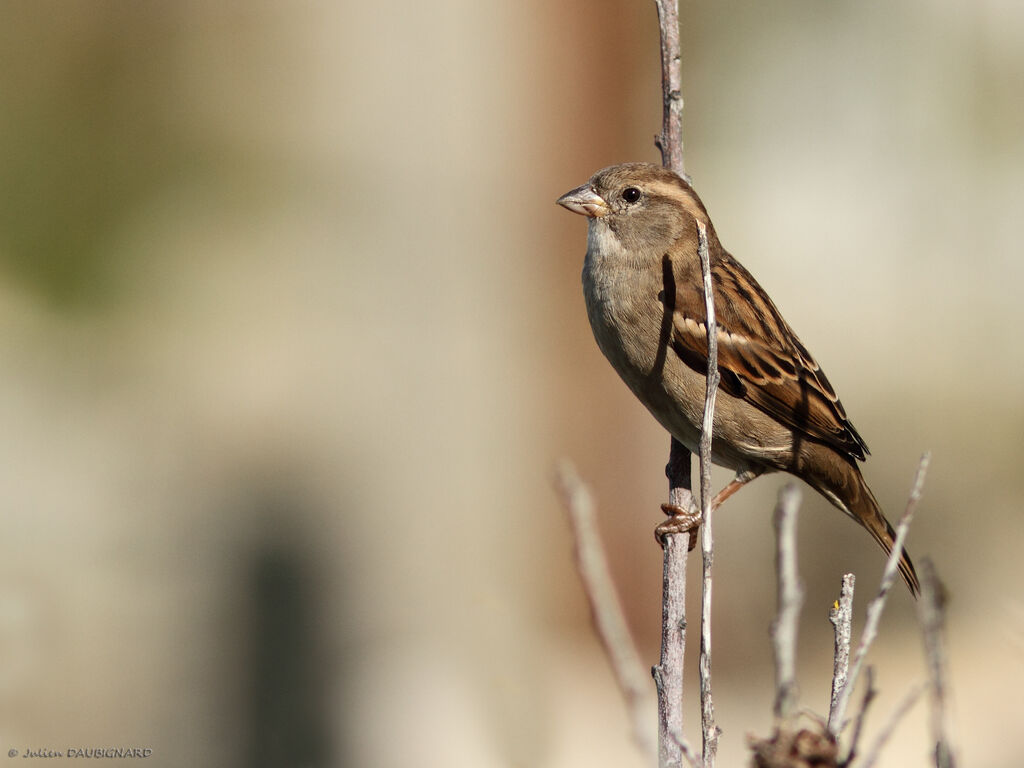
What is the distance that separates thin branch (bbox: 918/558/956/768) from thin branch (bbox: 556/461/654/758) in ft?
1.09

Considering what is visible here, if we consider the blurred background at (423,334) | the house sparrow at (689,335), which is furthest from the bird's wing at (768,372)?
the blurred background at (423,334)

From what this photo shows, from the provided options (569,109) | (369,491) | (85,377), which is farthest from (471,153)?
(85,377)

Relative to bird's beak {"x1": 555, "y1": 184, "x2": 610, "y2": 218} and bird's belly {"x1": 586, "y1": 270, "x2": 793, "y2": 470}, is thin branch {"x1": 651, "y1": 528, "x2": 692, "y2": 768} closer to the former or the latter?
bird's belly {"x1": 586, "y1": 270, "x2": 793, "y2": 470}

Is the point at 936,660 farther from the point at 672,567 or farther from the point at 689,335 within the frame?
the point at 689,335

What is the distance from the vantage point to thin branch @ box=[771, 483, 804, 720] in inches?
55.2

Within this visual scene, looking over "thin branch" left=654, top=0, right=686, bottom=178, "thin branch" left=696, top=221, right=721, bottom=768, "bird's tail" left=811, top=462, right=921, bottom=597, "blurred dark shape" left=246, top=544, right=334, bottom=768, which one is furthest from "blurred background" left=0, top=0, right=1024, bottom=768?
"thin branch" left=696, top=221, right=721, bottom=768

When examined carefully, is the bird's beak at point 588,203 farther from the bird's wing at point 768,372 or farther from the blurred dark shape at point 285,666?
the blurred dark shape at point 285,666

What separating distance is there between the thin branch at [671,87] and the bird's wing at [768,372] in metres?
0.40

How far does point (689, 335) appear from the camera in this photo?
3031mm

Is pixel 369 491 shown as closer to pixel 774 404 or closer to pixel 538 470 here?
pixel 538 470

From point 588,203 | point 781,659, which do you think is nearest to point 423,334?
point 588,203

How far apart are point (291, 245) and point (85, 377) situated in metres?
1.18

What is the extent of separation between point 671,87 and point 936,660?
148 cm

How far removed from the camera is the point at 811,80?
19.9ft
